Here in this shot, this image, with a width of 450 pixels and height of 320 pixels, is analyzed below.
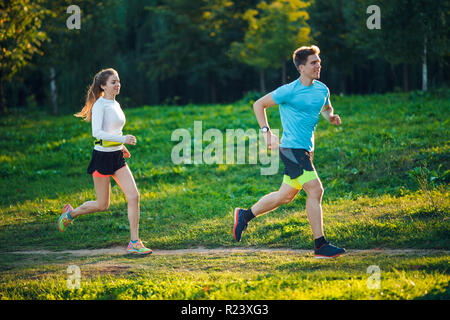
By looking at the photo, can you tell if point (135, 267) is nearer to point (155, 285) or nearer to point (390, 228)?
point (155, 285)

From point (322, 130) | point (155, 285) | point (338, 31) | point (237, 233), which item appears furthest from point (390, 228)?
point (338, 31)

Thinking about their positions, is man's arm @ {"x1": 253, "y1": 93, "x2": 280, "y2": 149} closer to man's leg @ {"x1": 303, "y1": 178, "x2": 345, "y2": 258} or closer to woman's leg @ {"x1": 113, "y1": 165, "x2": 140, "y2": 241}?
man's leg @ {"x1": 303, "y1": 178, "x2": 345, "y2": 258}

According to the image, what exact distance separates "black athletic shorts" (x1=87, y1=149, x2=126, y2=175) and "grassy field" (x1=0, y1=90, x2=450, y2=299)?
1211 mm

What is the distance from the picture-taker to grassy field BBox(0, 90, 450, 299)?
511 cm

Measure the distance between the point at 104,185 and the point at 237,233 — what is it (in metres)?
1.96

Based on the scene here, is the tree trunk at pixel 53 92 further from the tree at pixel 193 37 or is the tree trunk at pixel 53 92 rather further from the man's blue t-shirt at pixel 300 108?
the man's blue t-shirt at pixel 300 108

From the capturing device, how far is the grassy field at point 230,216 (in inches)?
201

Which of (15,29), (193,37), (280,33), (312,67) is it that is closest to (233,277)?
(312,67)

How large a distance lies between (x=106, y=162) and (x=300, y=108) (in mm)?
2649

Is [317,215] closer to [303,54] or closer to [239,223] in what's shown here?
[239,223]

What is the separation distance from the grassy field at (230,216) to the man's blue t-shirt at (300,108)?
147 cm

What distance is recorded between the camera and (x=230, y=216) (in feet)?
28.1

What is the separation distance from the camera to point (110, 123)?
255 inches

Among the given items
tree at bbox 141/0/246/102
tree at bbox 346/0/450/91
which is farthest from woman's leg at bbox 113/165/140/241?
tree at bbox 141/0/246/102
